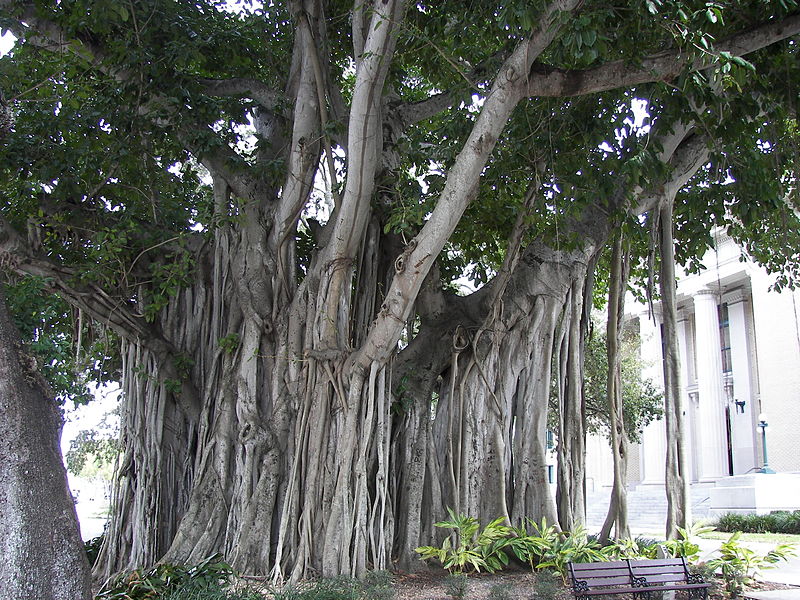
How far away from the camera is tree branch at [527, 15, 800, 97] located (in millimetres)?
5309

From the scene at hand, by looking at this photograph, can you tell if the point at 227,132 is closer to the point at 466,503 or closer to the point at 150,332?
the point at 150,332

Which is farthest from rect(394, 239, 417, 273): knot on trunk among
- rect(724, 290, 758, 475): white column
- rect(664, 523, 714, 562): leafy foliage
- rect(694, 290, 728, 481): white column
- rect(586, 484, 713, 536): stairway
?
rect(694, 290, 728, 481): white column

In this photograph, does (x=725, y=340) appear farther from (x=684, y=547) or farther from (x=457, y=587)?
(x=457, y=587)

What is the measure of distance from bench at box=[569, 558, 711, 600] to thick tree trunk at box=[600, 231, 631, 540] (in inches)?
39.9

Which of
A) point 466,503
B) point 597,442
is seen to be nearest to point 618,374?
point 466,503

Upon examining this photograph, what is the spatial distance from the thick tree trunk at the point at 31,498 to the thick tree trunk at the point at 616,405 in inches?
182

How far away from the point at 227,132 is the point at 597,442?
2632 centimetres

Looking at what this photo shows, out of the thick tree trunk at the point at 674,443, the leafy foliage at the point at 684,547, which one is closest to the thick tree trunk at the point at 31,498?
the leafy foliage at the point at 684,547

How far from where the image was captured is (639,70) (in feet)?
17.9

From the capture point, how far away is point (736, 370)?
978 inches

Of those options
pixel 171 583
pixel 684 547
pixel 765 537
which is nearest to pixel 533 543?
pixel 684 547

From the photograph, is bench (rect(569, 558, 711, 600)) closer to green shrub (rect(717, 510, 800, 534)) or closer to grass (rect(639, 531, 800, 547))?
grass (rect(639, 531, 800, 547))

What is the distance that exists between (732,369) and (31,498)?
2569cm

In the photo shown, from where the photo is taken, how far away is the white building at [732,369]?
72.0 ft
